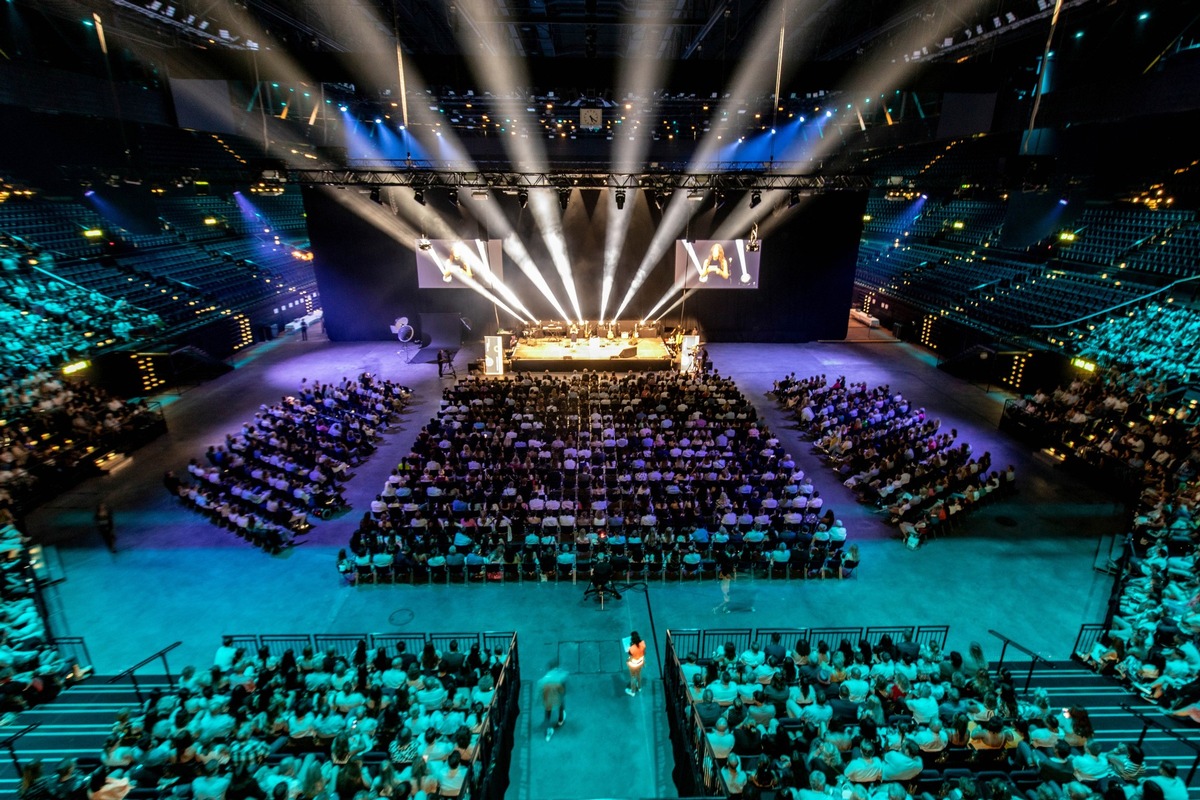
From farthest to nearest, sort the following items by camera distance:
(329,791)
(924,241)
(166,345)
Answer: (924,241) < (166,345) < (329,791)

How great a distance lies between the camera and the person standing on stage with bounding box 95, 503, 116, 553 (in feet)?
42.0

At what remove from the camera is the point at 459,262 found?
2745 centimetres

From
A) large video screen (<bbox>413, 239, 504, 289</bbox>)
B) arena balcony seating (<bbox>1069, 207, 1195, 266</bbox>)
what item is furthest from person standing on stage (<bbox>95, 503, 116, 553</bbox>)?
arena balcony seating (<bbox>1069, 207, 1195, 266</bbox>)

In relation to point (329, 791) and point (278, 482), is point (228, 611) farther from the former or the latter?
point (329, 791)

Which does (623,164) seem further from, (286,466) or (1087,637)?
(1087,637)

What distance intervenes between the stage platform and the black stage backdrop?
4.29 m

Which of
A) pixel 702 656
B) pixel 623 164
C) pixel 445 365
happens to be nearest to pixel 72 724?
pixel 702 656

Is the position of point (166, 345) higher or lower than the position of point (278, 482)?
higher

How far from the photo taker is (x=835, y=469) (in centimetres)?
1688

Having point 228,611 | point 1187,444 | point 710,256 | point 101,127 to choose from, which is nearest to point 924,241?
point 710,256

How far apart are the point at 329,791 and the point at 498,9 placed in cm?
2150

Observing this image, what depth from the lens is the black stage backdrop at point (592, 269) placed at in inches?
1135

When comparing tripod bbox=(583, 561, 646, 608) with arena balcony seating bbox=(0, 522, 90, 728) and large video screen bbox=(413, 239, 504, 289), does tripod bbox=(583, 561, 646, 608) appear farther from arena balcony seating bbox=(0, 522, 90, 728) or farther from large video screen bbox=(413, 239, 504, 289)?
large video screen bbox=(413, 239, 504, 289)

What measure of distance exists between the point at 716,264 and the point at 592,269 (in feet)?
21.6
